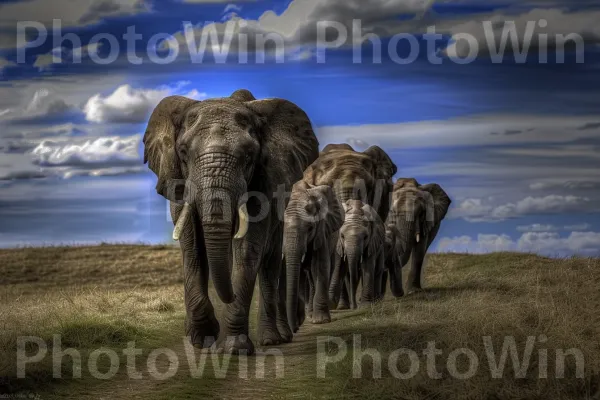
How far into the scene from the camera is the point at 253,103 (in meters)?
13.9

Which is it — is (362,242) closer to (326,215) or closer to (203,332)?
(326,215)

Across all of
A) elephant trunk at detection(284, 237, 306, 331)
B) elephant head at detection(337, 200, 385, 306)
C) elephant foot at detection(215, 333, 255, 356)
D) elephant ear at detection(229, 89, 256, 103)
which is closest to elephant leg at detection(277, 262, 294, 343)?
elephant trunk at detection(284, 237, 306, 331)

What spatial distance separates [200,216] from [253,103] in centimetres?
225

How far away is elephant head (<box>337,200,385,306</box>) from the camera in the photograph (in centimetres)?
2073

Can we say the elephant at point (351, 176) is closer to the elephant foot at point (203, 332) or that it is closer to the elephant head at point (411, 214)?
the elephant head at point (411, 214)

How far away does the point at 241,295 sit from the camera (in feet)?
43.2

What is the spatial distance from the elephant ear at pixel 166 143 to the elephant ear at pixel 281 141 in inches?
42.4

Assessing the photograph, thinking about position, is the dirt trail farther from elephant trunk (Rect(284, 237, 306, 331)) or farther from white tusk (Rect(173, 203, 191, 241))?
elephant trunk (Rect(284, 237, 306, 331))

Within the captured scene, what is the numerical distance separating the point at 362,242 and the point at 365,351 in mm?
8090

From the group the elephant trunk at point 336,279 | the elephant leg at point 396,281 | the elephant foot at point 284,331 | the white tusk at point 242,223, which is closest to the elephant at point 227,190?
the white tusk at point 242,223

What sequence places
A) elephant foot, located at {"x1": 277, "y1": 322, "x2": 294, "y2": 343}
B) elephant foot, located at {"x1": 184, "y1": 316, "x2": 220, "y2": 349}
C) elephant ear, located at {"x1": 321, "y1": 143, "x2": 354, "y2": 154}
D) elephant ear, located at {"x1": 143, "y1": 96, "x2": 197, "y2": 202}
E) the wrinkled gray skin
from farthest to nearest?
1. elephant ear, located at {"x1": 321, "y1": 143, "x2": 354, "y2": 154}
2. the wrinkled gray skin
3. elephant foot, located at {"x1": 277, "y1": 322, "x2": 294, "y2": 343}
4. elephant foot, located at {"x1": 184, "y1": 316, "x2": 220, "y2": 349}
5. elephant ear, located at {"x1": 143, "y1": 96, "x2": 197, "y2": 202}

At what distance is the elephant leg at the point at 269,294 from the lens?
14.6 metres

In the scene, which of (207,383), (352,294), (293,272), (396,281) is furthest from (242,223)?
(396,281)

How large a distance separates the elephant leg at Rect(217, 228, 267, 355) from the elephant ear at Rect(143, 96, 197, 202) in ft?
3.83
